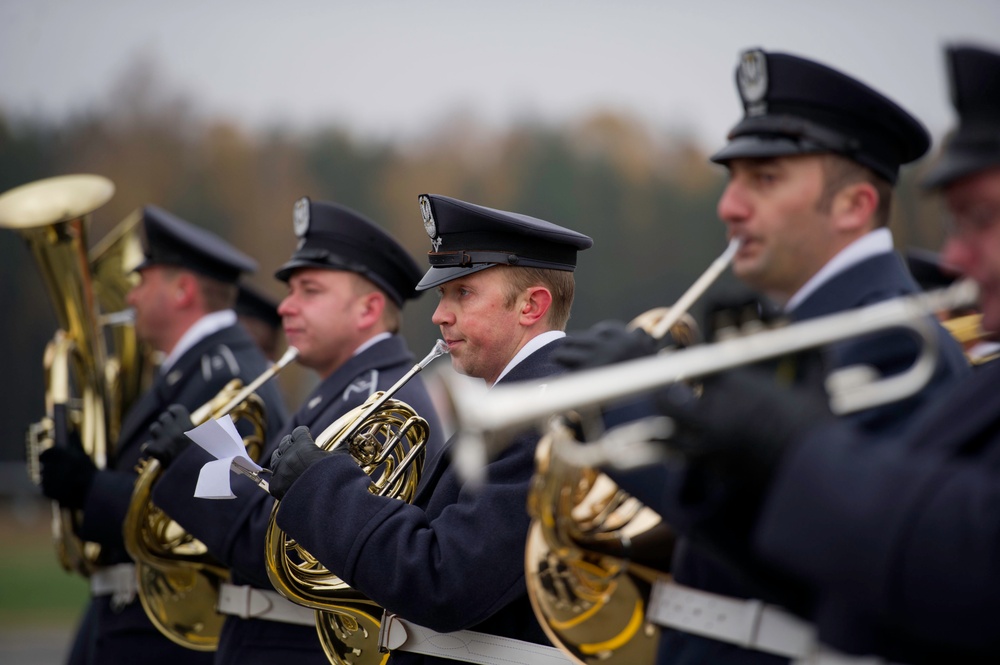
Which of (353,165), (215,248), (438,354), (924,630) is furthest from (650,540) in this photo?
(353,165)

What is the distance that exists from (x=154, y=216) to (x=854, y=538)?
→ 537 centimetres

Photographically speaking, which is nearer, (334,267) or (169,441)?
(169,441)

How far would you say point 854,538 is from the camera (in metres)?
2.12

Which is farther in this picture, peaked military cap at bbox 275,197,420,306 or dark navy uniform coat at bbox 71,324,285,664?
dark navy uniform coat at bbox 71,324,285,664

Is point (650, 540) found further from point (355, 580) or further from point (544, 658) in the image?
point (355, 580)

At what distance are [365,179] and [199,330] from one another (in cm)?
2300

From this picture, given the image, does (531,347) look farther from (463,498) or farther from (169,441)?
(169,441)

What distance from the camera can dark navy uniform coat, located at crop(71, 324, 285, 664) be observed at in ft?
18.9

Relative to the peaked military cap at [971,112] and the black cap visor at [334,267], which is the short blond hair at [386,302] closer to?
the black cap visor at [334,267]

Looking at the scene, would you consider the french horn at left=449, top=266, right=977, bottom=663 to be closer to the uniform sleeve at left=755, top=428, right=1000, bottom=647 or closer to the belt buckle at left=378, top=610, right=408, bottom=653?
the uniform sleeve at left=755, top=428, right=1000, bottom=647

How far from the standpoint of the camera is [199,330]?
21.2 ft

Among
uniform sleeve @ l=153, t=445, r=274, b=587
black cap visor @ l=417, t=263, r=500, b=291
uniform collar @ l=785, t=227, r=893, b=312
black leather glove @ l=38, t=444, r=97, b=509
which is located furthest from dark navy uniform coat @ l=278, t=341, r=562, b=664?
black leather glove @ l=38, t=444, r=97, b=509

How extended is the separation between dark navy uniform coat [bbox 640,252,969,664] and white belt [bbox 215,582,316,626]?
2176mm

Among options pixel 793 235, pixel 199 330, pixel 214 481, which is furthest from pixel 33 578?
pixel 793 235
